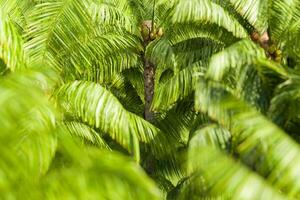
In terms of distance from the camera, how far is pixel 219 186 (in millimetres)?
4262

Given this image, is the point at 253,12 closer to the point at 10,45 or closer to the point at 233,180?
the point at 10,45

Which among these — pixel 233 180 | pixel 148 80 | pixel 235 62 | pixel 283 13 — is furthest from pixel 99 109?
pixel 148 80

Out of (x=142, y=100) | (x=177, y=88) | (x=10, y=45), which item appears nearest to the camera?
(x=10, y=45)

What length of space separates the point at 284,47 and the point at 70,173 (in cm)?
477

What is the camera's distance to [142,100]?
44.2ft

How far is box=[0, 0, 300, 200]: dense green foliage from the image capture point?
4.20 m

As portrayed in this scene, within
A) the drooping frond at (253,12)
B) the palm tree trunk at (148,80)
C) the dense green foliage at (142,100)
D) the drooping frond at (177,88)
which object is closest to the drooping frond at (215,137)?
the dense green foliage at (142,100)

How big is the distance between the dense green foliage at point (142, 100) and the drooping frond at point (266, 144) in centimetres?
1

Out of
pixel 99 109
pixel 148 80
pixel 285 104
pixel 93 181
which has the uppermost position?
pixel 93 181

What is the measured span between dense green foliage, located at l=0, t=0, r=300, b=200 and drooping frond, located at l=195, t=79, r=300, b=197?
0.04 feet

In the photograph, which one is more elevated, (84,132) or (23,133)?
(23,133)

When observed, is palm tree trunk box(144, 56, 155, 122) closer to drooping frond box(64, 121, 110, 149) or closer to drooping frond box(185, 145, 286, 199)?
drooping frond box(64, 121, 110, 149)

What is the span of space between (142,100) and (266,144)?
345 inches

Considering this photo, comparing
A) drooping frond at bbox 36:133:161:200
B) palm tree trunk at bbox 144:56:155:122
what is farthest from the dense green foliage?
palm tree trunk at bbox 144:56:155:122
